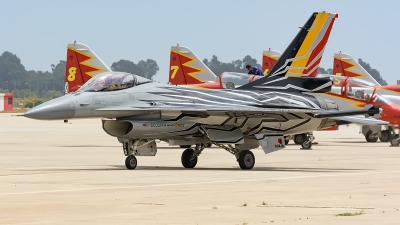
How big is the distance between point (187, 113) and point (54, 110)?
333 cm

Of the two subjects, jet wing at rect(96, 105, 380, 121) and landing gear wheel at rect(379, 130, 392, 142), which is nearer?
jet wing at rect(96, 105, 380, 121)

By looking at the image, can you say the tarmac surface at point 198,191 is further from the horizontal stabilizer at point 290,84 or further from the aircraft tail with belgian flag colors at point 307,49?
the aircraft tail with belgian flag colors at point 307,49

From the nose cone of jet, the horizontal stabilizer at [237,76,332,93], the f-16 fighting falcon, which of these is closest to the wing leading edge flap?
the f-16 fighting falcon

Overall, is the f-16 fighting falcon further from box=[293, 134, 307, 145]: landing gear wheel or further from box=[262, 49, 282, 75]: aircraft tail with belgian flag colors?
box=[262, 49, 282, 75]: aircraft tail with belgian flag colors

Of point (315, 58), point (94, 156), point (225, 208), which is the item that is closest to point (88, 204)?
point (225, 208)

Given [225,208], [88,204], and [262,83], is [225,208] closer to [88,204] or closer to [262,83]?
[88,204]

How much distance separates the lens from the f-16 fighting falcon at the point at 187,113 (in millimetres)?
21719

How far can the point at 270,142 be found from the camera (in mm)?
23281

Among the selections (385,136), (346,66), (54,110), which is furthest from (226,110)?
(346,66)

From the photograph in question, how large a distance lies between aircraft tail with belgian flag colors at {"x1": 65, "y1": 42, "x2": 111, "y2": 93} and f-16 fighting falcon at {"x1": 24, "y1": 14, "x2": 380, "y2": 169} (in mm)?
23833

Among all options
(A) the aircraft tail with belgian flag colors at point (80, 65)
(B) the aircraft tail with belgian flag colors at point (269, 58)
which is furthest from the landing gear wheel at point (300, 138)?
(B) the aircraft tail with belgian flag colors at point (269, 58)

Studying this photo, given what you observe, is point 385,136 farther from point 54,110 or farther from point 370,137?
point 54,110

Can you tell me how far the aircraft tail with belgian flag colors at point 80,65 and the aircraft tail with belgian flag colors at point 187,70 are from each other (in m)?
6.61

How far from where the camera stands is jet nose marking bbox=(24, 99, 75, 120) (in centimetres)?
2089
